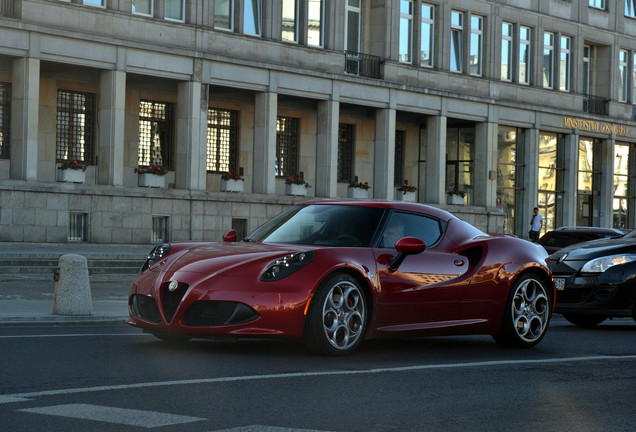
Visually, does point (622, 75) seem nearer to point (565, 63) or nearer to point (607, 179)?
point (565, 63)

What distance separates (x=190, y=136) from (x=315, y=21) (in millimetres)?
7337

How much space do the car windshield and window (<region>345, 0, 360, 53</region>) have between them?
32.0 m

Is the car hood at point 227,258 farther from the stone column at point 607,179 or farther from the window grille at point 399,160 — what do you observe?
the stone column at point 607,179

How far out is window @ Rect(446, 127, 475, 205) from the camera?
47531 millimetres

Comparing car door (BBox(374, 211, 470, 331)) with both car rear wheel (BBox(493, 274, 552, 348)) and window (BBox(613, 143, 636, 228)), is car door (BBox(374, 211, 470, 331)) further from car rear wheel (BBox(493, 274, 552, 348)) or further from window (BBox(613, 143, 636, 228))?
window (BBox(613, 143, 636, 228))

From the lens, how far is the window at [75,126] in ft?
117

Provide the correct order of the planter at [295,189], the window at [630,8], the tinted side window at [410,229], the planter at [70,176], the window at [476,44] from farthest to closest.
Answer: the window at [630,8], the window at [476,44], the planter at [295,189], the planter at [70,176], the tinted side window at [410,229]

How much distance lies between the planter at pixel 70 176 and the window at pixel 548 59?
24.5m

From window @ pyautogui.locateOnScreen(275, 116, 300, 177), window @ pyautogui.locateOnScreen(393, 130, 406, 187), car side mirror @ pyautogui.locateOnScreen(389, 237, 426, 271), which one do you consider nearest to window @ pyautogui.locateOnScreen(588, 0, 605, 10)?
window @ pyautogui.locateOnScreen(393, 130, 406, 187)

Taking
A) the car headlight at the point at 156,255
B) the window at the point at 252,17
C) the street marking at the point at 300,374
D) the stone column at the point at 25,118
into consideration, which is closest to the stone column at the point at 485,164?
the window at the point at 252,17

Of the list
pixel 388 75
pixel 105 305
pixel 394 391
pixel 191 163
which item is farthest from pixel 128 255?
pixel 394 391

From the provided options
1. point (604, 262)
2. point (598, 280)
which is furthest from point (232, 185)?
point (598, 280)

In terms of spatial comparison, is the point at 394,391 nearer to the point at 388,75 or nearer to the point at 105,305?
the point at 105,305

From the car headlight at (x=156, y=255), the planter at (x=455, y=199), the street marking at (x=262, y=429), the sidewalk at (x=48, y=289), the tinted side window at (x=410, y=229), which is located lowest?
the sidewalk at (x=48, y=289)
